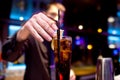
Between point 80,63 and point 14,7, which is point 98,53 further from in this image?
point 14,7

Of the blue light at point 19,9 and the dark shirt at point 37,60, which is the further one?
the blue light at point 19,9

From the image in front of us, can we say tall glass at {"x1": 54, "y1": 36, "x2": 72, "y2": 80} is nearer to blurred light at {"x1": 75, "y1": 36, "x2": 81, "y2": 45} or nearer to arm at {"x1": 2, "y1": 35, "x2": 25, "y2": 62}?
arm at {"x1": 2, "y1": 35, "x2": 25, "y2": 62}

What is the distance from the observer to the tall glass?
900 millimetres

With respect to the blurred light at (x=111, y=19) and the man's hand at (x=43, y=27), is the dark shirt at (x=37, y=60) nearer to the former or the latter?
the man's hand at (x=43, y=27)

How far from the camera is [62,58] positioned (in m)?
0.92

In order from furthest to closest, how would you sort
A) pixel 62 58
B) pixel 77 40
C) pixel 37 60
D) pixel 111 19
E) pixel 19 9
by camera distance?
Result: pixel 111 19 < pixel 77 40 < pixel 19 9 < pixel 37 60 < pixel 62 58

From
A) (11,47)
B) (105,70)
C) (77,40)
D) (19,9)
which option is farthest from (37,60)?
(77,40)

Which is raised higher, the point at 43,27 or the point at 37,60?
the point at 43,27

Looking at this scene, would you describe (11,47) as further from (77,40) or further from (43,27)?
(77,40)

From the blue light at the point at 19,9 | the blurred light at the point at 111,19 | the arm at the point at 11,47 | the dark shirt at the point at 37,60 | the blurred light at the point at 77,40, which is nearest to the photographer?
the arm at the point at 11,47

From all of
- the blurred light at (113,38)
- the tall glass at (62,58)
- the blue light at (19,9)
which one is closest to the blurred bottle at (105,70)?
the tall glass at (62,58)

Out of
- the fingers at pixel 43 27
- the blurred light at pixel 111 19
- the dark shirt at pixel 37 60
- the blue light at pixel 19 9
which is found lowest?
the dark shirt at pixel 37 60

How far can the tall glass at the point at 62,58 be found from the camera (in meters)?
0.90

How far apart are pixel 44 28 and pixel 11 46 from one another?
0.57 metres
